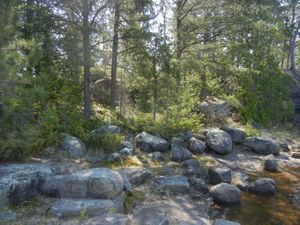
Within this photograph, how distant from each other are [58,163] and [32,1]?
6.26m

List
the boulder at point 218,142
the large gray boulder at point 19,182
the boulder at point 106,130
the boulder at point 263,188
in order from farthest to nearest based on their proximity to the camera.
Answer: the boulder at point 218,142 < the boulder at point 106,130 < the boulder at point 263,188 < the large gray boulder at point 19,182

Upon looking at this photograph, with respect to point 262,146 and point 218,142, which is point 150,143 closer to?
point 218,142

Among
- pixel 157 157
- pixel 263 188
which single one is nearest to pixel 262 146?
pixel 263 188

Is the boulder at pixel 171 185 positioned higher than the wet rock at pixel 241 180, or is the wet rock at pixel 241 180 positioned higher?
the boulder at pixel 171 185

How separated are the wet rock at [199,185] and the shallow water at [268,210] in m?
0.93

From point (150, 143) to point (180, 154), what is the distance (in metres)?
1.16

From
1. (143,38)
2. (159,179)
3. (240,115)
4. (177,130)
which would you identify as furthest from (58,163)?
(240,115)

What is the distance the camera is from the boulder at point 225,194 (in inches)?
317

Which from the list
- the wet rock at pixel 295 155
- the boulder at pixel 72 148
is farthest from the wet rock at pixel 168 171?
the wet rock at pixel 295 155

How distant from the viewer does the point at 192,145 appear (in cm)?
1180

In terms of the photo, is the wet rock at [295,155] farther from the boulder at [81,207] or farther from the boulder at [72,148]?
the boulder at [81,207]

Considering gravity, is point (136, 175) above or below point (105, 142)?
below

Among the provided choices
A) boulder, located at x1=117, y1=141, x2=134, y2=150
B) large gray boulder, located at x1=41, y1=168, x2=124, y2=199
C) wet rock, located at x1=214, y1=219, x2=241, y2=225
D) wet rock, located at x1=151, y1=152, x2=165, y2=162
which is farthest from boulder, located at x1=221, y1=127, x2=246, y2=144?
large gray boulder, located at x1=41, y1=168, x2=124, y2=199

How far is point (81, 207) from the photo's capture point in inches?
243
